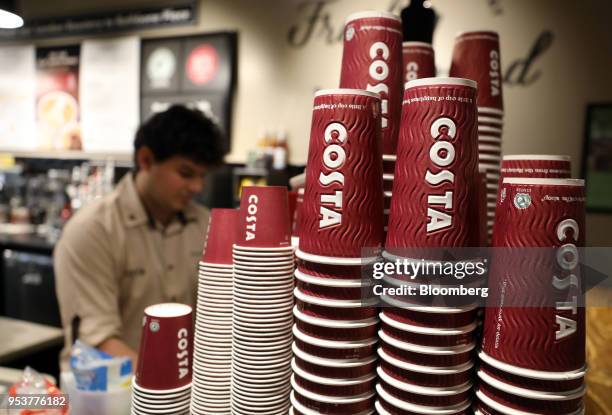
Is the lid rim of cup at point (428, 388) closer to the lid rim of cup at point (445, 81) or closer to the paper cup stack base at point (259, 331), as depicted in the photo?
the paper cup stack base at point (259, 331)

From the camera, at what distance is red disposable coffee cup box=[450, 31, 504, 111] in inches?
39.4

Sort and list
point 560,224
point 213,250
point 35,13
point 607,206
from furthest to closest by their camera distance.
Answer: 1. point 35,13
2. point 607,206
3. point 213,250
4. point 560,224

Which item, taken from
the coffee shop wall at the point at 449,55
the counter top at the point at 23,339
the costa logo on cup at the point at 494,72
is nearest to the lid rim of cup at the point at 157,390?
the costa logo on cup at the point at 494,72

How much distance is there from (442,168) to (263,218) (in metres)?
0.33

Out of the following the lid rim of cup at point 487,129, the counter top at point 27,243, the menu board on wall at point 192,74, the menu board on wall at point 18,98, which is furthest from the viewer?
the menu board on wall at point 18,98

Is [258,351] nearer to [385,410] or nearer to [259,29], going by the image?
[385,410]

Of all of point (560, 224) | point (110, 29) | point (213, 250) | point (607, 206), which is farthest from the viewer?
point (110, 29)

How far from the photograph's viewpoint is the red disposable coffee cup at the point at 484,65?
100 centimetres

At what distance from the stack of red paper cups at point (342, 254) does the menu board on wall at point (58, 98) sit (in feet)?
17.2

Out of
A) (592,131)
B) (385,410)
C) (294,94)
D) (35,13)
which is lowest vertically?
(385,410)

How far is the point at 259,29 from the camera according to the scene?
4332mm

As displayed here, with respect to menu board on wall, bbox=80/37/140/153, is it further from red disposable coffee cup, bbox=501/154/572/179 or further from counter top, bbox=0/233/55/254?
red disposable coffee cup, bbox=501/154/572/179

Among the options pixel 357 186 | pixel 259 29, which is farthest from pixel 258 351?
pixel 259 29

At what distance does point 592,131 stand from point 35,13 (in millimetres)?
5996
